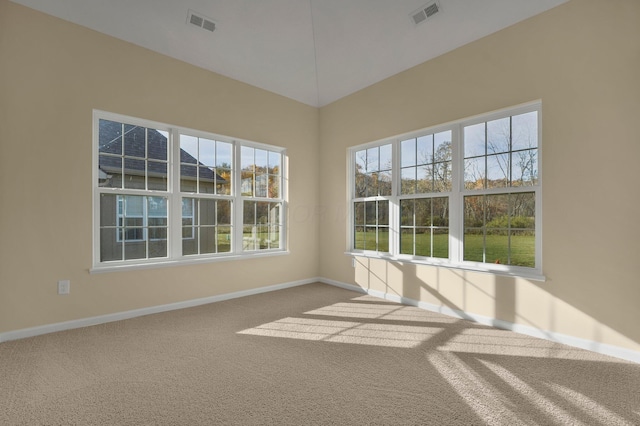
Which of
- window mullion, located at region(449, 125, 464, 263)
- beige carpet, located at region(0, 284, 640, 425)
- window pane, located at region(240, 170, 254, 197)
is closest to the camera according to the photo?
beige carpet, located at region(0, 284, 640, 425)

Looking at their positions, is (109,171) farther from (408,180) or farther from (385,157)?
(408,180)

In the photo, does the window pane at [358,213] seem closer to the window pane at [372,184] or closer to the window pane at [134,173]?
the window pane at [372,184]

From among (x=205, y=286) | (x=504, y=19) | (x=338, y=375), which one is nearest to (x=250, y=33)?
(x=504, y=19)

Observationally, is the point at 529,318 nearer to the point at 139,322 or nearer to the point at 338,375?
the point at 338,375

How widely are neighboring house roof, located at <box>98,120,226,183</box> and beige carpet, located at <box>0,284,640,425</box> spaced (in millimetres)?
1793

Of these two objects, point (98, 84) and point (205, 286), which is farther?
point (205, 286)

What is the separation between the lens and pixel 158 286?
374 cm

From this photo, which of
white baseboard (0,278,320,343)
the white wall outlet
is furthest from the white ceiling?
white baseboard (0,278,320,343)

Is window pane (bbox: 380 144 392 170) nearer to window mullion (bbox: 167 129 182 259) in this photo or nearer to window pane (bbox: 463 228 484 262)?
window pane (bbox: 463 228 484 262)

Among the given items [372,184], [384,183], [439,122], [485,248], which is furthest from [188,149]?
[485,248]

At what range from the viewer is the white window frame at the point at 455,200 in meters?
3.08

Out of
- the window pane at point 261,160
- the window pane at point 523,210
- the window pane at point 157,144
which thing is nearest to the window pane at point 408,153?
the window pane at point 523,210

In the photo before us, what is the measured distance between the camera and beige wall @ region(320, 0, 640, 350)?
256 centimetres

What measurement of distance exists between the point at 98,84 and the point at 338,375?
12.6 feet
